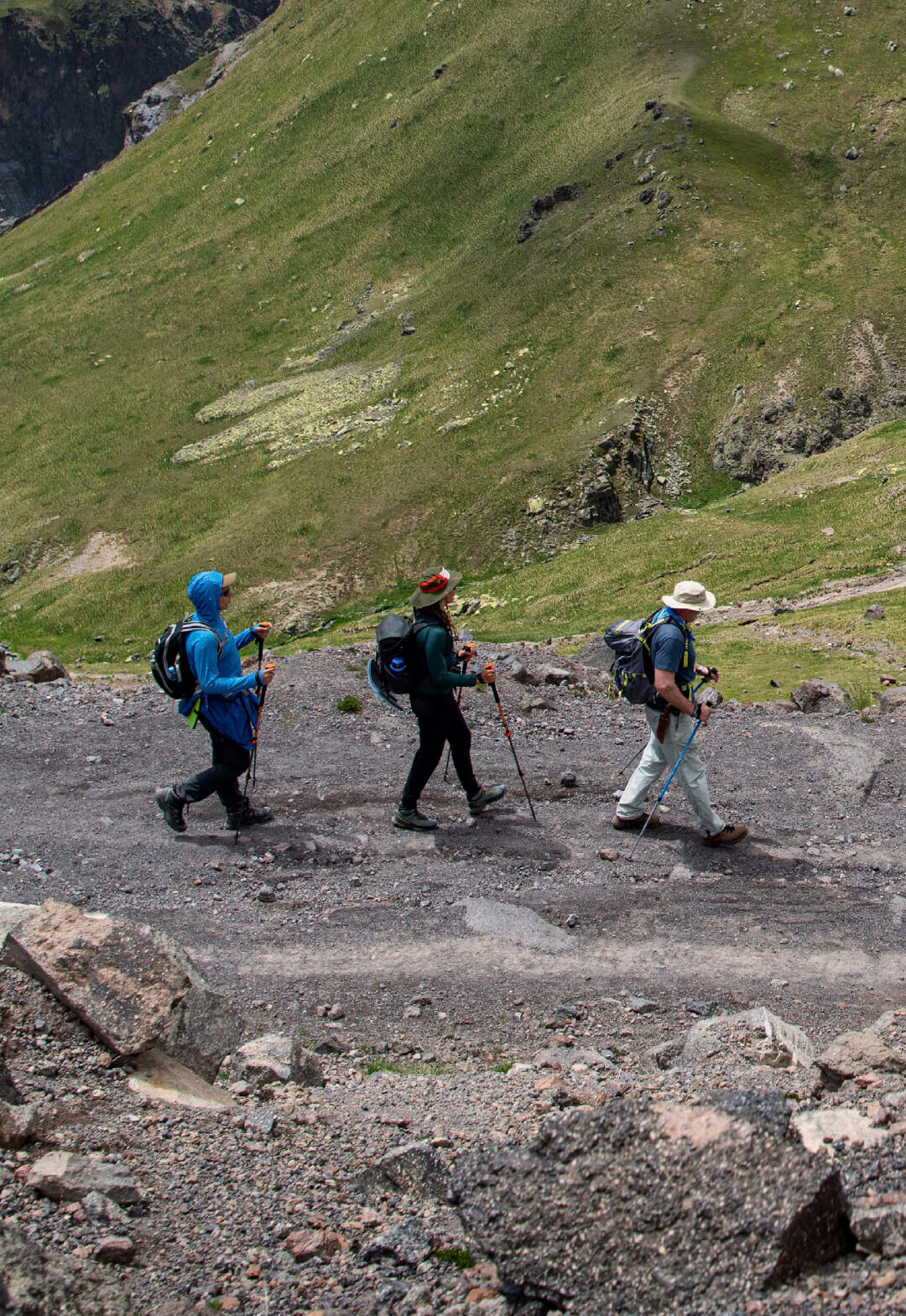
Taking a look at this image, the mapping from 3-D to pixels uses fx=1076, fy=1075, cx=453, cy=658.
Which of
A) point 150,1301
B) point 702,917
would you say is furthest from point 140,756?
point 150,1301

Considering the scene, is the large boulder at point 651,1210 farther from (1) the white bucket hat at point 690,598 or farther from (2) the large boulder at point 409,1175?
(1) the white bucket hat at point 690,598

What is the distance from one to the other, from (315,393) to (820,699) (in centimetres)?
4807

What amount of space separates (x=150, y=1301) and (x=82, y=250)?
360 ft

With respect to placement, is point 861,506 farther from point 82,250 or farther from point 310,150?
point 82,250

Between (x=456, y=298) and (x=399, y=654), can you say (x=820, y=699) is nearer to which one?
(x=399, y=654)

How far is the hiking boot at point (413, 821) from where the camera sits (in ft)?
50.4

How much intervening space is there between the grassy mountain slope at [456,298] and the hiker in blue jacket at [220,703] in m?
18.5

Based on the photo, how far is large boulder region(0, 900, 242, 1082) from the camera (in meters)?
8.87

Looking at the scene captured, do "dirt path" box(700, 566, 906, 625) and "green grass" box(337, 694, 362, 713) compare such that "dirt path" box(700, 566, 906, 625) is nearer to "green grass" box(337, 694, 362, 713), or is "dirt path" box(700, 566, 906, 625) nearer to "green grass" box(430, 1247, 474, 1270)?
"green grass" box(337, 694, 362, 713)

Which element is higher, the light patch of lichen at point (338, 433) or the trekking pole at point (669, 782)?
the trekking pole at point (669, 782)

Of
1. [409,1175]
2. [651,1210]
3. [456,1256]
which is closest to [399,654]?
[409,1175]

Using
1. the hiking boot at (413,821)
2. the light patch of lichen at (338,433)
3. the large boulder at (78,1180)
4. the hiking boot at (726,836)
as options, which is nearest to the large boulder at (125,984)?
the large boulder at (78,1180)

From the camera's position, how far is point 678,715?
46.6ft

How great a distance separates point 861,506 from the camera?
35875 mm
